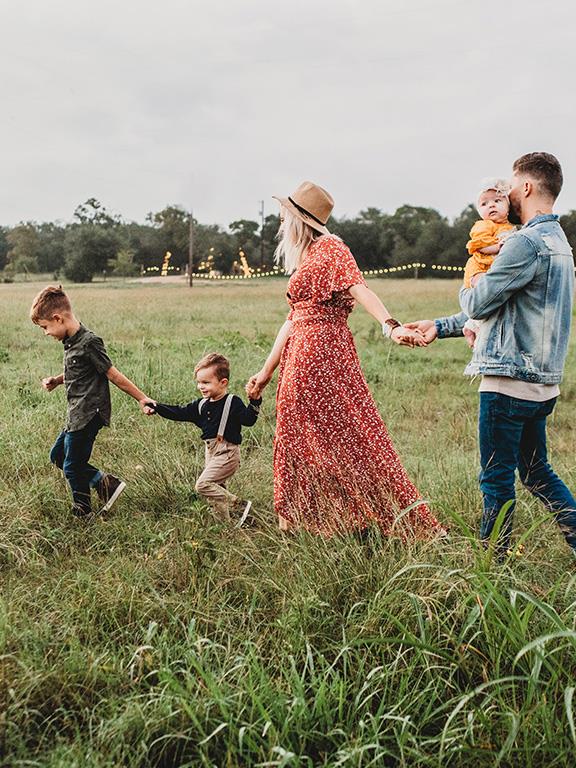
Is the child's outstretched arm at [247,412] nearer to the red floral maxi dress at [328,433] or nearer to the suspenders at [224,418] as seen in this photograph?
the suspenders at [224,418]

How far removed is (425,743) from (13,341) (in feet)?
36.7

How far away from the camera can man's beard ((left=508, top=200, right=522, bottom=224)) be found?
345 centimetres

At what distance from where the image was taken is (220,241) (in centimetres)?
5744

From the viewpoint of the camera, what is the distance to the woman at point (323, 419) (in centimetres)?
403

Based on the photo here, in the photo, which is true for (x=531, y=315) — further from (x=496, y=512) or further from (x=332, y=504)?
(x=332, y=504)

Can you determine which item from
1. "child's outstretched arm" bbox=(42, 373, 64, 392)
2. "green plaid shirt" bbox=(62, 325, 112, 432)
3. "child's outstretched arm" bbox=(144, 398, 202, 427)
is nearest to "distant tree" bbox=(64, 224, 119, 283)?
"child's outstretched arm" bbox=(42, 373, 64, 392)

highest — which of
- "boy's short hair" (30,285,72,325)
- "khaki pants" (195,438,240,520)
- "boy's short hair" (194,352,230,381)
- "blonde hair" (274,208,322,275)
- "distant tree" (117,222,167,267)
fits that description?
"distant tree" (117,222,167,267)

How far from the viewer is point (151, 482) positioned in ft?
15.2

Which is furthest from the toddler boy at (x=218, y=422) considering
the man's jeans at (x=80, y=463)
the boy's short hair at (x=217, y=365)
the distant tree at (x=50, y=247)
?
the distant tree at (x=50, y=247)

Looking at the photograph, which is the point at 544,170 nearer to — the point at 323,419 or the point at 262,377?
the point at 323,419

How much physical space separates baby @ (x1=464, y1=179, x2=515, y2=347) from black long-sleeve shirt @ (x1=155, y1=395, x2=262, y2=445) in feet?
4.49

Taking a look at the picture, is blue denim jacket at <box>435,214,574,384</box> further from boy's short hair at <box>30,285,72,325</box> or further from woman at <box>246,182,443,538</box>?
boy's short hair at <box>30,285,72,325</box>

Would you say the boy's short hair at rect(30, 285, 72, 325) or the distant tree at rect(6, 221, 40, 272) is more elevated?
the distant tree at rect(6, 221, 40, 272)

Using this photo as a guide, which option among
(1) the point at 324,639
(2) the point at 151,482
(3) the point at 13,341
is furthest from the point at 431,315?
(1) the point at 324,639
